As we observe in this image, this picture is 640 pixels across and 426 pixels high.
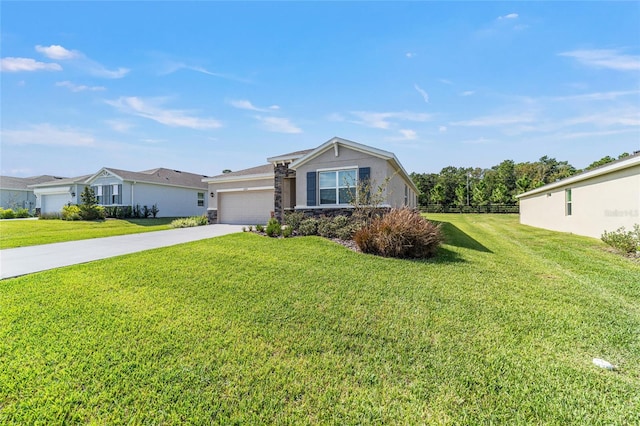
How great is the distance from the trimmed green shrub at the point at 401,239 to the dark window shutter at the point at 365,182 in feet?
9.08

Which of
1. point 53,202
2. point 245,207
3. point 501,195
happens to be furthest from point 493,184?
point 53,202

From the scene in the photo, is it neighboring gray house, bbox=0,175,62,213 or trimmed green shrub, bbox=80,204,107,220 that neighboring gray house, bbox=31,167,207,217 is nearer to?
trimmed green shrub, bbox=80,204,107,220

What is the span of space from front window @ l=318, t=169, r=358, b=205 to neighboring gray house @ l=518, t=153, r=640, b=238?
1027cm

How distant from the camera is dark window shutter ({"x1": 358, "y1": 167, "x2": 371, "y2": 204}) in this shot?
11383mm

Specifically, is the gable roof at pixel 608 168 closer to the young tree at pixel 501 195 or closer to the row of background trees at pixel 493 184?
the young tree at pixel 501 195

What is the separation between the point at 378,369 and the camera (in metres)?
3.12

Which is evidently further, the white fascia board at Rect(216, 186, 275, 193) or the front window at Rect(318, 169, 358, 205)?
the white fascia board at Rect(216, 186, 275, 193)

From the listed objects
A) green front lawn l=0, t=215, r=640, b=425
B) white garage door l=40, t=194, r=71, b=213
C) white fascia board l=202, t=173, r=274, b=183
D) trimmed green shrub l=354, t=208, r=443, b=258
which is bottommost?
green front lawn l=0, t=215, r=640, b=425

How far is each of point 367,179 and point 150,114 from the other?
11394mm

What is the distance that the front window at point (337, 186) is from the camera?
12625 mm

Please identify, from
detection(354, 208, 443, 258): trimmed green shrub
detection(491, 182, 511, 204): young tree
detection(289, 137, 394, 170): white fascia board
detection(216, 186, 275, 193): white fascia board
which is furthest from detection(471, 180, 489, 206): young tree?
detection(354, 208, 443, 258): trimmed green shrub

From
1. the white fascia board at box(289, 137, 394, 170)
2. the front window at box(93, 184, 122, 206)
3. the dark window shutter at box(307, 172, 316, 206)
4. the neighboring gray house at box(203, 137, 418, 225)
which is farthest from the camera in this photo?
the front window at box(93, 184, 122, 206)

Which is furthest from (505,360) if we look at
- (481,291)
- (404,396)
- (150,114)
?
(150,114)

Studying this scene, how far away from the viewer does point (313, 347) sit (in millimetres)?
3514
